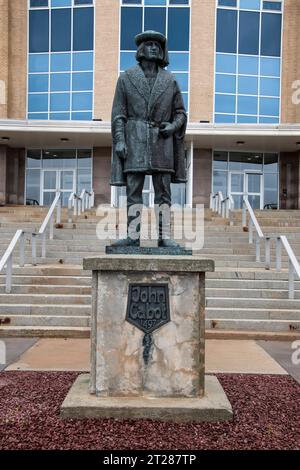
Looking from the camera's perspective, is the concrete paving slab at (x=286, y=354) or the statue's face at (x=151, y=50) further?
the concrete paving slab at (x=286, y=354)

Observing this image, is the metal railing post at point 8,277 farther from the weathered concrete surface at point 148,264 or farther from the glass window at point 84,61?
the glass window at point 84,61

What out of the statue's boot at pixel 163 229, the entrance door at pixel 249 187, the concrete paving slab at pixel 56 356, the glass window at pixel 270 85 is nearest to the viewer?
the statue's boot at pixel 163 229

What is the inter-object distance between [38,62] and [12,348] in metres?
22.4

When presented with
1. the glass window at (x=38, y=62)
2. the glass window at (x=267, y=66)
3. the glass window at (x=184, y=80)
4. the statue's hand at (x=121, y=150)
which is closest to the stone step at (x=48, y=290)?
the statue's hand at (x=121, y=150)

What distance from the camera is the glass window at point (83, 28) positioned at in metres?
25.1

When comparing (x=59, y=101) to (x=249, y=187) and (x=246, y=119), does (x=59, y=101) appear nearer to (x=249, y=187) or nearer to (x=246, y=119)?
(x=246, y=119)

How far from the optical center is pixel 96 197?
81.4 ft

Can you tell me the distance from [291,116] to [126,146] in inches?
892

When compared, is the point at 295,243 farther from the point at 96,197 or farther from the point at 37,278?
the point at 96,197

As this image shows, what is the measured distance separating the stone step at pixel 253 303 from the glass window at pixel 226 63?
764 inches

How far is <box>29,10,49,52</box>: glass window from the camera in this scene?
25875 millimetres

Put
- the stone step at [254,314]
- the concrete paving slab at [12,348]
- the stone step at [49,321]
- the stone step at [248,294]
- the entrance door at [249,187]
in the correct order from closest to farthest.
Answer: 1. the concrete paving slab at [12,348]
2. the stone step at [49,321]
3. the stone step at [254,314]
4. the stone step at [248,294]
5. the entrance door at [249,187]

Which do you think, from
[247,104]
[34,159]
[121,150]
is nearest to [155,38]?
[121,150]

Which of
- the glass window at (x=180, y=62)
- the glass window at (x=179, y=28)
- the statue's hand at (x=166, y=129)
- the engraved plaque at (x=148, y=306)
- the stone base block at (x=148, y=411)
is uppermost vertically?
the glass window at (x=179, y=28)
